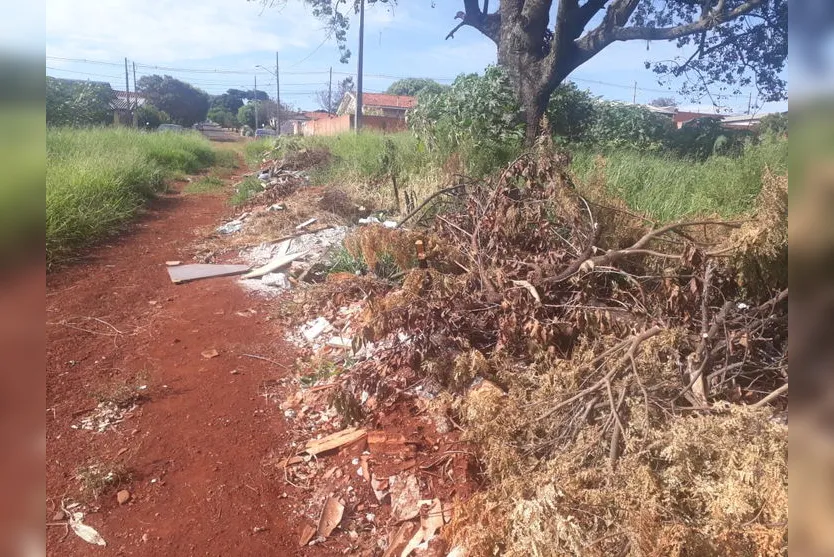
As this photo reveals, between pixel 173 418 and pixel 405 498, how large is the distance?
1.49m

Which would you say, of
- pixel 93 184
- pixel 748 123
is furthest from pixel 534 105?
pixel 93 184

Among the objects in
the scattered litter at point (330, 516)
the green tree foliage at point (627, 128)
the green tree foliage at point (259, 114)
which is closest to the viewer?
the scattered litter at point (330, 516)

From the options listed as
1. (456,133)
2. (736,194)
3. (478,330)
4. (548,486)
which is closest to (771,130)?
(736,194)

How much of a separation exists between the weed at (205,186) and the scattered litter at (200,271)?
25.5 ft

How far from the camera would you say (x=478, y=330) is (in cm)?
346

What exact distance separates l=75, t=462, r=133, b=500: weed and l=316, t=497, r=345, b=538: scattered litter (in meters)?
0.97

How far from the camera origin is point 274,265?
5.94 metres

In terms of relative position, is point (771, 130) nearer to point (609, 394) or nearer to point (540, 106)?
point (540, 106)

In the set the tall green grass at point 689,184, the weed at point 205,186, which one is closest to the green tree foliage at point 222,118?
the weed at point 205,186

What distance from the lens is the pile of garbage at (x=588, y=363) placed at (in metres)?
1.92

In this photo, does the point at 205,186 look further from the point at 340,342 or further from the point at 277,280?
the point at 340,342

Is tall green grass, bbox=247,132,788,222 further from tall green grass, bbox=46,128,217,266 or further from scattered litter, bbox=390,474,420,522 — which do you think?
tall green grass, bbox=46,128,217,266

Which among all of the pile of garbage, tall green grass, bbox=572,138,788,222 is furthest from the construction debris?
tall green grass, bbox=572,138,788,222

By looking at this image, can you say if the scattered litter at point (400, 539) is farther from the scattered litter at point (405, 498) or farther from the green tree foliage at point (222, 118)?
the green tree foliage at point (222, 118)
